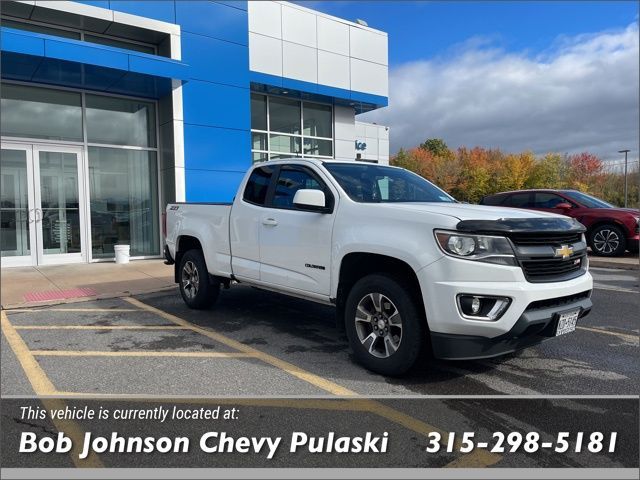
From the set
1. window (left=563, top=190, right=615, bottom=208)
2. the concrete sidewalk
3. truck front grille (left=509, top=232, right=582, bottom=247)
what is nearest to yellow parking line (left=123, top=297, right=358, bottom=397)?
truck front grille (left=509, top=232, right=582, bottom=247)

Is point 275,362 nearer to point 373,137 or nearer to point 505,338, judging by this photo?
point 505,338

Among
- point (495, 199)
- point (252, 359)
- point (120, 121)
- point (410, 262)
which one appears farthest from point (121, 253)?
point (410, 262)

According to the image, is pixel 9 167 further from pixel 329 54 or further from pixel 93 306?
pixel 329 54

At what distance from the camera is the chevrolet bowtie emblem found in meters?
4.12

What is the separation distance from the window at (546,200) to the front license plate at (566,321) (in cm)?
923

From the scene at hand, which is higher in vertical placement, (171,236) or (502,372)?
(171,236)

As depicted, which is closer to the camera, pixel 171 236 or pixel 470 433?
pixel 470 433

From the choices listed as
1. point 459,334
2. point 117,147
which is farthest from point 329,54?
point 459,334

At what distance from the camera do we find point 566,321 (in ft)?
13.3

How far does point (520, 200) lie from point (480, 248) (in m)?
10.1

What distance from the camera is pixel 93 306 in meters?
7.55

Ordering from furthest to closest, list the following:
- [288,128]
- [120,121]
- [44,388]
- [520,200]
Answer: [288,128] < [120,121] < [520,200] < [44,388]

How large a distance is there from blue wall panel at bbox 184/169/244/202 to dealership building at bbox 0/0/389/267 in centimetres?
3

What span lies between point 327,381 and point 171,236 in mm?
4118
